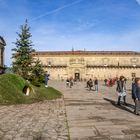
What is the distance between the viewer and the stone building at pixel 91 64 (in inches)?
3612

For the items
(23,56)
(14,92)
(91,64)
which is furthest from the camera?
(91,64)

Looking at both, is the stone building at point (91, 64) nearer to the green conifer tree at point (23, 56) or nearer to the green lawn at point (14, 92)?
the green conifer tree at point (23, 56)

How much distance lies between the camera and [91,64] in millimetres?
92062

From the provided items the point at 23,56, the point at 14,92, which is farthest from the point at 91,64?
the point at 14,92

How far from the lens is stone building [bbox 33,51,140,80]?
91.8 metres

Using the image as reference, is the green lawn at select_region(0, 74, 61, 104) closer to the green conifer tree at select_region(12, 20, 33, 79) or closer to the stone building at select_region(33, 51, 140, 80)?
the green conifer tree at select_region(12, 20, 33, 79)

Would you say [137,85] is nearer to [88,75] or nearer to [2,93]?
[2,93]

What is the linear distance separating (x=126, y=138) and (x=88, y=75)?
85.1 meters

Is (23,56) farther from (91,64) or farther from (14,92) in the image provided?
(91,64)

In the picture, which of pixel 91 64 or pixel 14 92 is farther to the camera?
pixel 91 64

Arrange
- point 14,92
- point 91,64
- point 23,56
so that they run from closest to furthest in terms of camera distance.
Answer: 1. point 14,92
2. point 23,56
3. point 91,64

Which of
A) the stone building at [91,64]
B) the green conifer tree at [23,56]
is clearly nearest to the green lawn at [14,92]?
the green conifer tree at [23,56]

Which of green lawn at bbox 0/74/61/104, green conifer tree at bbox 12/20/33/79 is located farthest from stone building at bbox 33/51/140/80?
green lawn at bbox 0/74/61/104

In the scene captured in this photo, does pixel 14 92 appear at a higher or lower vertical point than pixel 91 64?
lower
